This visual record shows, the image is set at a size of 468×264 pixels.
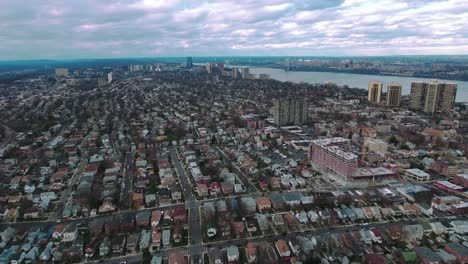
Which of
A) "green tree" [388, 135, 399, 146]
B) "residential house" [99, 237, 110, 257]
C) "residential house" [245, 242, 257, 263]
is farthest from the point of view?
"green tree" [388, 135, 399, 146]

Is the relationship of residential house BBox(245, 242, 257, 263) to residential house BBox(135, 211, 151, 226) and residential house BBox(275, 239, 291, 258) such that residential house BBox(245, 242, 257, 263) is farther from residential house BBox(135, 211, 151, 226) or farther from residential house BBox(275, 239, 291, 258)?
residential house BBox(135, 211, 151, 226)

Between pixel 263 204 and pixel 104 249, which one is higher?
pixel 263 204

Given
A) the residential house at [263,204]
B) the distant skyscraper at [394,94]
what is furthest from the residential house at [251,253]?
the distant skyscraper at [394,94]

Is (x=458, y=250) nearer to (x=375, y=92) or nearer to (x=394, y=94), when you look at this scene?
(x=394, y=94)

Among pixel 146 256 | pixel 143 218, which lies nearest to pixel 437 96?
pixel 143 218

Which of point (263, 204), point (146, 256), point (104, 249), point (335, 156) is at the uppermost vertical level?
point (335, 156)

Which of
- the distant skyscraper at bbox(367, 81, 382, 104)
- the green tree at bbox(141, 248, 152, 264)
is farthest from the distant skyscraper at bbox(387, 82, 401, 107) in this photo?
the green tree at bbox(141, 248, 152, 264)

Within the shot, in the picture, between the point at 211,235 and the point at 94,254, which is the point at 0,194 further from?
the point at 211,235
